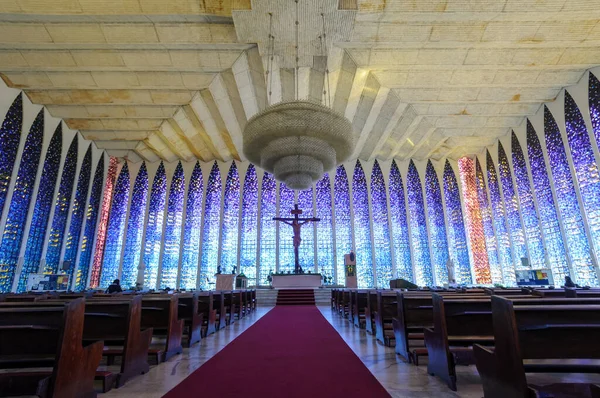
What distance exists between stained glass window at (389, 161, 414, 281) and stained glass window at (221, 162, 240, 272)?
7.59 metres

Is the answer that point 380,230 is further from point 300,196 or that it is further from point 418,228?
point 300,196

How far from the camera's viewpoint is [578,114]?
8.99m

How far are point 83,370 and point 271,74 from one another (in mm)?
7620

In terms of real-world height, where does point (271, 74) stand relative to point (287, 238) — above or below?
above

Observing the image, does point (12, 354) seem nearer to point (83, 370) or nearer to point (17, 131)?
point (83, 370)

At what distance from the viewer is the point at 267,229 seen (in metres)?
14.2

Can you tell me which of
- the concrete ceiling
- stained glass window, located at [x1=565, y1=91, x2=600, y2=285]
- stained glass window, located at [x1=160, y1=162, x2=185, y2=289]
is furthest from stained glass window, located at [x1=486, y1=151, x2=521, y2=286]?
stained glass window, located at [x1=160, y1=162, x2=185, y2=289]

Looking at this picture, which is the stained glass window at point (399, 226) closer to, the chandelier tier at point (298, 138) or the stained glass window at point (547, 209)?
the stained glass window at point (547, 209)

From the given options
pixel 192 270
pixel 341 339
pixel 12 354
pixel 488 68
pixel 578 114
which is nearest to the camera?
pixel 12 354

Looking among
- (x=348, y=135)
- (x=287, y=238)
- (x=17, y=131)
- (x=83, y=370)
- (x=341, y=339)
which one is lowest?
(x=341, y=339)

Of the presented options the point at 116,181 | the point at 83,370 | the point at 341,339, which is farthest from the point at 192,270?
the point at 83,370

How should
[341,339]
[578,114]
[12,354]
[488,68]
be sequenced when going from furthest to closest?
[578,114]
[488,68]
[341,339]
[12,354]

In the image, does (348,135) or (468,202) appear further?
(468,202)

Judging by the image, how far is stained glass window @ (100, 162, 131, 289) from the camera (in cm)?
1335
